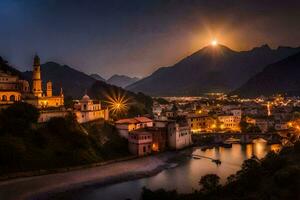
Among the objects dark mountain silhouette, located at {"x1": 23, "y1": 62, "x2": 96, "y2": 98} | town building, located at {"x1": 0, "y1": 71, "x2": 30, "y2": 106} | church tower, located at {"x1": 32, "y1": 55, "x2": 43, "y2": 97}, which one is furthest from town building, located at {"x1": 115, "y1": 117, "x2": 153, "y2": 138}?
dark mountain silhouette, located at {"x1": 23, "y1": 62, "x2": 96, "y2": 98}

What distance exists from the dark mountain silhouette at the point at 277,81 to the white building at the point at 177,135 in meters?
97.7

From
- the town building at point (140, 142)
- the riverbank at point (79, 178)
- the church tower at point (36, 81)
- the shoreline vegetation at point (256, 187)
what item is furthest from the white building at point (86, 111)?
the shoreline vegetation at point (256, 187)

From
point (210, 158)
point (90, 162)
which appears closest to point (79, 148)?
point (90, 162)

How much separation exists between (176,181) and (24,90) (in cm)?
1965

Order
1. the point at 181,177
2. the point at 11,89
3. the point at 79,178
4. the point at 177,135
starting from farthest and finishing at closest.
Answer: the point at 177,135, the point at 11,89, the point at 181,177, the point at 79,178

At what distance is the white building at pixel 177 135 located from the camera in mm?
41500

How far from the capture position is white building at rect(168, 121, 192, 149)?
41.5 m

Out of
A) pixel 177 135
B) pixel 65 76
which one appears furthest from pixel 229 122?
pixel 65 76

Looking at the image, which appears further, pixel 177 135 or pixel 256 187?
pixel 177 135

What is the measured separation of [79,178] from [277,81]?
128 m

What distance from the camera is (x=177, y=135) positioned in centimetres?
4175

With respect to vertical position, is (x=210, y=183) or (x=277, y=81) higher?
(x=277, y=81)

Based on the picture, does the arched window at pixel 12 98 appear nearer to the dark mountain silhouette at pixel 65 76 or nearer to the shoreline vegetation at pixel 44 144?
the shoreline vegetation at pixel 44 144

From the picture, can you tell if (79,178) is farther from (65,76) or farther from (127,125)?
(65,76)
